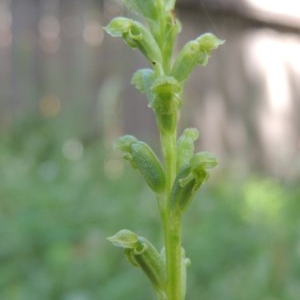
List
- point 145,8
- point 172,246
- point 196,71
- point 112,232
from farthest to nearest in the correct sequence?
point 196,71
point 112,232
point 145,8
point 172,246

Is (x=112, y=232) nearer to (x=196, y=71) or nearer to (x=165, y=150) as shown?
(x=165, y=150)

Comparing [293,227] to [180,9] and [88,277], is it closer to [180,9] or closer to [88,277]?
[88,277]

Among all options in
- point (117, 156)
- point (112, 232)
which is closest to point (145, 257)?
point (112, 232)

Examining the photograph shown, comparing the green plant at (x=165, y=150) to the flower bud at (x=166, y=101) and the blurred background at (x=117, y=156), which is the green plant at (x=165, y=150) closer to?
the flower bud at (x=166, y=101)

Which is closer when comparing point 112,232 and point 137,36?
point 137,36

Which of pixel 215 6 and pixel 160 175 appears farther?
pixel 215 6

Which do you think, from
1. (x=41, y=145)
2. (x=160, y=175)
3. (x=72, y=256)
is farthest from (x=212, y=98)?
(x=160, y=175)

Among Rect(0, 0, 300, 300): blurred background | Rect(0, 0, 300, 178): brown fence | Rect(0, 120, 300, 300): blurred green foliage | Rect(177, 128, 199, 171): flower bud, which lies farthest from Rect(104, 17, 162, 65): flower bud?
Rect(0, 0, 300, 178): brown fence
